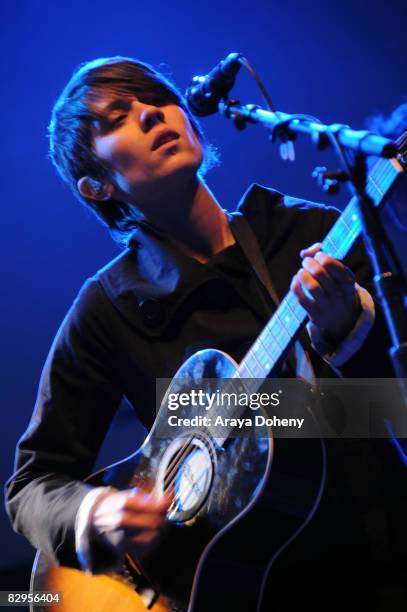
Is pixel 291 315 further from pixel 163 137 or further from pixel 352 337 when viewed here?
pixel 163 137

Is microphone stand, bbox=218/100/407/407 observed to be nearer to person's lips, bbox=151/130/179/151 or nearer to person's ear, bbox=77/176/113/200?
person's lips, bbox=151/130/179/151

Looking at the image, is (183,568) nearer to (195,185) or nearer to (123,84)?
(195,185)

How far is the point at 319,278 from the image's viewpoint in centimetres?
107

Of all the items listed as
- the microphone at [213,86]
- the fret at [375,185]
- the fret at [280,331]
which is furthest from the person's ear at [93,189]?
the fret at [375,185]

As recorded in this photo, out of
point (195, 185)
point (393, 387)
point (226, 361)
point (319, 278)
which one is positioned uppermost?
Answer: point (195, 185)

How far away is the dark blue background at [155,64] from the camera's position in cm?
233

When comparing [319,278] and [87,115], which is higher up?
[87,115]

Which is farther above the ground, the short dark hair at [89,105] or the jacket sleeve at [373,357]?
the short dark hair at [89,105]

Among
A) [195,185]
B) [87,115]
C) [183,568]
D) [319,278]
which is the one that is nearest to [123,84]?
[87,115]

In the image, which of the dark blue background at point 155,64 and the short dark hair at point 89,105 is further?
the dark blue background at point 155,64

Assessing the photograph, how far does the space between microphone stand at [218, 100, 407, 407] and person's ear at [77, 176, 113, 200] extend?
75 centimetres

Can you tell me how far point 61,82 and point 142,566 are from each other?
1.77 meters

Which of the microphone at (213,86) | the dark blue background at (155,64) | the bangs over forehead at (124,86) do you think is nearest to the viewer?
the microphone at (213,86)

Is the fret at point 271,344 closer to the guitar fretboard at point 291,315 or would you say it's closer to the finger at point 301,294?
the guitar fretboard at point 291,315
